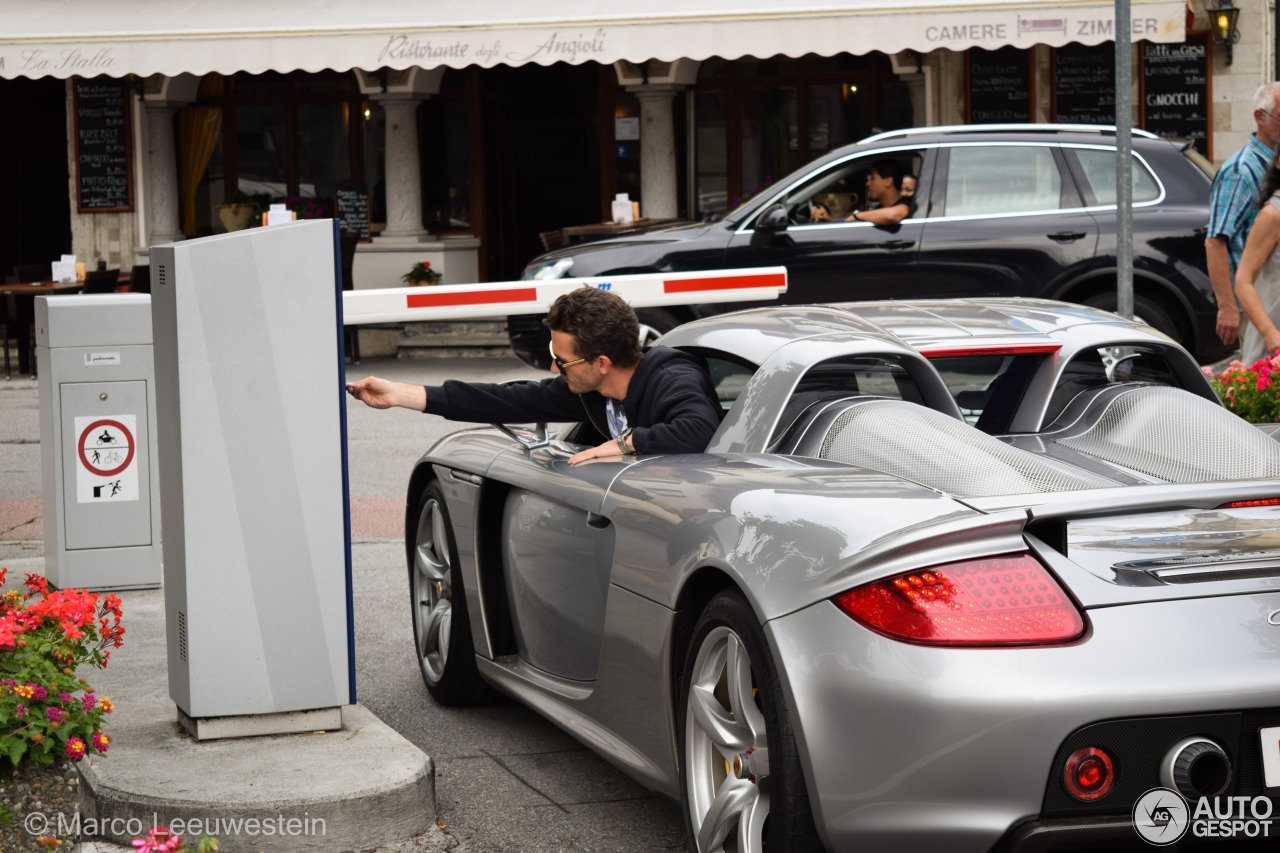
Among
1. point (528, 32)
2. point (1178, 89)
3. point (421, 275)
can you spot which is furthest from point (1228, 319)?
point (421, 275)

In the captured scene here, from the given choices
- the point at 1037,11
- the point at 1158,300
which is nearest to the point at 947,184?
the point at 1158,300

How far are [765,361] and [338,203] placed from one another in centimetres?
1594

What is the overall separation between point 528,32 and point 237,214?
5.00 meters

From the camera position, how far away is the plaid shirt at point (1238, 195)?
711 cm

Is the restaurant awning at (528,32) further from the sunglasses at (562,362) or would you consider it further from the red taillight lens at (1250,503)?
the red taillight lens at (1250,503)

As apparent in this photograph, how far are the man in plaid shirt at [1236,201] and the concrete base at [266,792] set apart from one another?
4.31 m

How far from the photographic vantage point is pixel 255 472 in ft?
14.6

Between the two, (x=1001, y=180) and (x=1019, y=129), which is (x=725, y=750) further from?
(x=1019, y=129)

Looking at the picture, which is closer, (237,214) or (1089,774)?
(1089,774)

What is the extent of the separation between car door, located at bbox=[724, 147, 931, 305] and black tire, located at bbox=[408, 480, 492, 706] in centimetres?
676

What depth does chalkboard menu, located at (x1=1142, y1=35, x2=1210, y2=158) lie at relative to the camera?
1673 centimetres

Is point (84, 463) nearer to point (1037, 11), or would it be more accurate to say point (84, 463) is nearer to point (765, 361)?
point (765, 361)

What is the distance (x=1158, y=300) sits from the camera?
1185 cm

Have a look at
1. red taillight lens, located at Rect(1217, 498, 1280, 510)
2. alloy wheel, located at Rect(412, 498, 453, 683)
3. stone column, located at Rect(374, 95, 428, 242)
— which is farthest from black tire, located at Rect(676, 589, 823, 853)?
stone column, located at Rect(374, 95, 428, 242)
